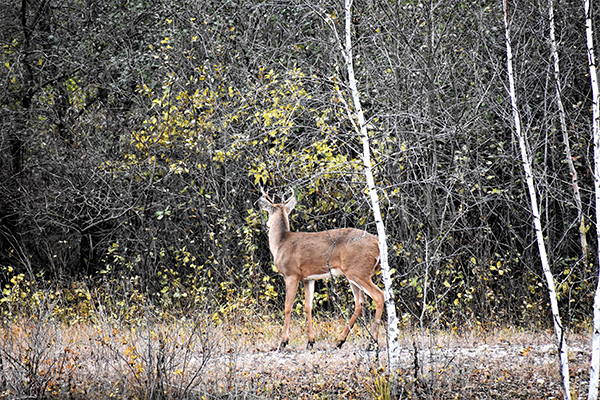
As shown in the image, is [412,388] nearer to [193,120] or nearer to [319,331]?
[319,331]

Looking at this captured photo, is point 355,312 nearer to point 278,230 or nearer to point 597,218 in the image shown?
point 278,230

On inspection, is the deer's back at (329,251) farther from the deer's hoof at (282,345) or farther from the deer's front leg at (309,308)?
the deer's hoof at (282,345)

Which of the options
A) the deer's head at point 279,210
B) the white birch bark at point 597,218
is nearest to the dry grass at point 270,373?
the white birch bark at point 597,218

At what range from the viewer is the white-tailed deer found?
7.50 m

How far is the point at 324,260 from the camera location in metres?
7.66

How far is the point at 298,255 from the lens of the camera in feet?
25.5

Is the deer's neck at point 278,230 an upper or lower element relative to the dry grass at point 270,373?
upper

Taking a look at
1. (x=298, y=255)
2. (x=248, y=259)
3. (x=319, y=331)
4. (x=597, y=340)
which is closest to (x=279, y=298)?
(x=248, y=259)

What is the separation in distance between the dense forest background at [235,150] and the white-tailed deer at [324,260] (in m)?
1.40

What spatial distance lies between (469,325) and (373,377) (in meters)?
2.79

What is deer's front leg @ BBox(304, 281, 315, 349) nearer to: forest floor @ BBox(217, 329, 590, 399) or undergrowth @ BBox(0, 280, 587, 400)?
forest floor @ BBox(217, 329, 590, 399)

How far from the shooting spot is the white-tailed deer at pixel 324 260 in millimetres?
7496

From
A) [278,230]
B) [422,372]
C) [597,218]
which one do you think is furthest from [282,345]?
[597,218]

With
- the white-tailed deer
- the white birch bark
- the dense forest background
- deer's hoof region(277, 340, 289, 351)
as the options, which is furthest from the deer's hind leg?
the white birch bark
